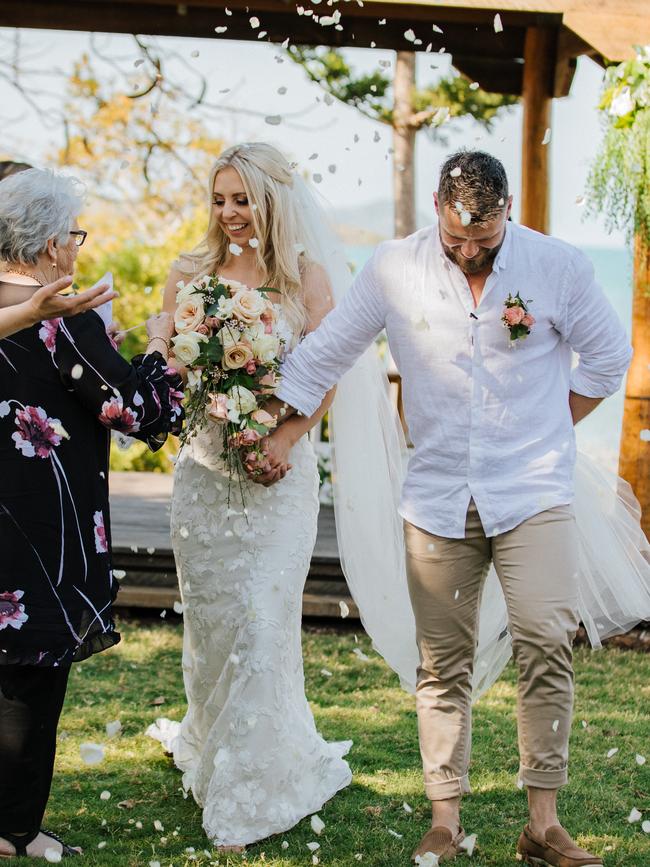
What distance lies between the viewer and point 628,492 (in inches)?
156

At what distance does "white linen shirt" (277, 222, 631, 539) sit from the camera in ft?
10.9

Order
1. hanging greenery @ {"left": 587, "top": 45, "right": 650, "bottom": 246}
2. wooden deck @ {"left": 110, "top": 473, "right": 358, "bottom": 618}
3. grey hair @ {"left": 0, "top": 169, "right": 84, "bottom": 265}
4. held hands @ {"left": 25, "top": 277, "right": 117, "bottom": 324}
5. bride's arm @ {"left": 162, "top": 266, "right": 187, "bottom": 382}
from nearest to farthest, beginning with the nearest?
held hands @ {"left": 25, "top": 277, "right": 117, "bottom": 324}, grey hair @ {"left": 0, "top": 169, "right": 84, "bottom": 265}, bride's arm @ {"left": 162, "top": 266, "right": 187, "bottom": 382}, hanging greenery @ {"left": 587, "top": 45, "right": 650, "bottom": 246}, wooden deck @ {"left": 110, "top": 473, "right": 358, "bottom": 618}

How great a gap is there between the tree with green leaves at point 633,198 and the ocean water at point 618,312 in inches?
9.1

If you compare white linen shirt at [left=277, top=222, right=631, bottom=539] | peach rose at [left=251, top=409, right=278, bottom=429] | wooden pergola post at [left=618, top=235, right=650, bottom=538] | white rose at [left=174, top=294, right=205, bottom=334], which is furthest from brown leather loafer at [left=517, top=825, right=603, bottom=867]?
wooden pergola post at [left=618, top=235, right=650, bottom=538]

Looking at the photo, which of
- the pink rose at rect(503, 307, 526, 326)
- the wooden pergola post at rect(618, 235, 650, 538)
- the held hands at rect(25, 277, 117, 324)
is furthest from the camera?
the wooden pergola post at rect(618, 235, 650, 538)

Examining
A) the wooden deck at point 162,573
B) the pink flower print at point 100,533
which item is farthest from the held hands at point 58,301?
the wooden deck at point 162,573

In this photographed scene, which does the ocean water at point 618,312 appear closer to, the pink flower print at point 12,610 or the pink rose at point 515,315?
the pink rose at point 515,315

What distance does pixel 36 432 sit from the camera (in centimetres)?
317

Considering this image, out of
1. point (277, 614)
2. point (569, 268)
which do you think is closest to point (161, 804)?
point (277, 614)

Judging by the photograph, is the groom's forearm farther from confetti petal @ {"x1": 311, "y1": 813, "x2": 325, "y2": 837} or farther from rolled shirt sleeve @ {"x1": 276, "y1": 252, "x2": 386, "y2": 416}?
confetti petal @ {"x1": 311, "y1": 813, "x2": 325, "y2": 837}

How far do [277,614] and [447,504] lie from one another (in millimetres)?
760

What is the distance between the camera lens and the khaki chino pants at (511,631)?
10.7ft

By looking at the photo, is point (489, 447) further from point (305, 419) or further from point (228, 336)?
point (228, 336)

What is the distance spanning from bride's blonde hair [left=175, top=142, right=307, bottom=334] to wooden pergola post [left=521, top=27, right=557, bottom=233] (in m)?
3.47
